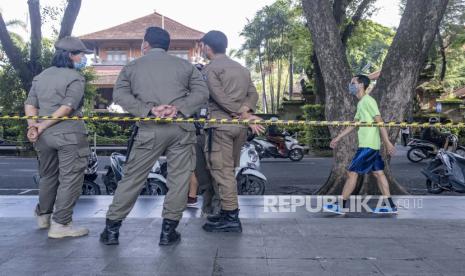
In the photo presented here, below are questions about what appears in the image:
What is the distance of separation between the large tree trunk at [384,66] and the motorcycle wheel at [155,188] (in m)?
2.32

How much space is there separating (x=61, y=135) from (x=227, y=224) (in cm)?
168

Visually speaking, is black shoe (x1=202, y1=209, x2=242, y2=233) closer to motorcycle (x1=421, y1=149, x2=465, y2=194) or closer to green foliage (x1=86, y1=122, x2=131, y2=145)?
motorcycle (x1=421, y1=149, x2=465, y2=194)

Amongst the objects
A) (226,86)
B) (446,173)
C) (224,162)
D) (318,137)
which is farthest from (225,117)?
(318,137)

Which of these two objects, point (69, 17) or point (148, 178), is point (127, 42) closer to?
point (69, 17)

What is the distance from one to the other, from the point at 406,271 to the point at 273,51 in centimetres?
3735

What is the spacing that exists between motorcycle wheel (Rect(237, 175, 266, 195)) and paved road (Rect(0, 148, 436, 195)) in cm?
148

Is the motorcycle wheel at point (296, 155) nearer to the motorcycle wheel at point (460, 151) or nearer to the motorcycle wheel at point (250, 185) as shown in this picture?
the motorcycle wheel at point (460, 151)

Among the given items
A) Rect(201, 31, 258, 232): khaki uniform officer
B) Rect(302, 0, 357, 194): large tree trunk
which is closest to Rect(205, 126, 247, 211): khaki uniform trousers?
Rect(201, 31, 258, 232): khaki uniform officer

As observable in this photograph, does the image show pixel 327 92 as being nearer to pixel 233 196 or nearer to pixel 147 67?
pixel 233 196

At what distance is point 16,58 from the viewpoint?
57.0ft

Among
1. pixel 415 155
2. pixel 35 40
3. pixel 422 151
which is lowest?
pixel 415 155

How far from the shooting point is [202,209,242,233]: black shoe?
513cm

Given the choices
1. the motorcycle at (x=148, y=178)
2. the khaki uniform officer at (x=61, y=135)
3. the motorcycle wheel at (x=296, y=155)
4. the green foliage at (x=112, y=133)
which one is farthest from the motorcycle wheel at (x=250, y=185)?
the green foliage at (x=112, y=133)

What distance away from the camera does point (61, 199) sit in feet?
16.0
